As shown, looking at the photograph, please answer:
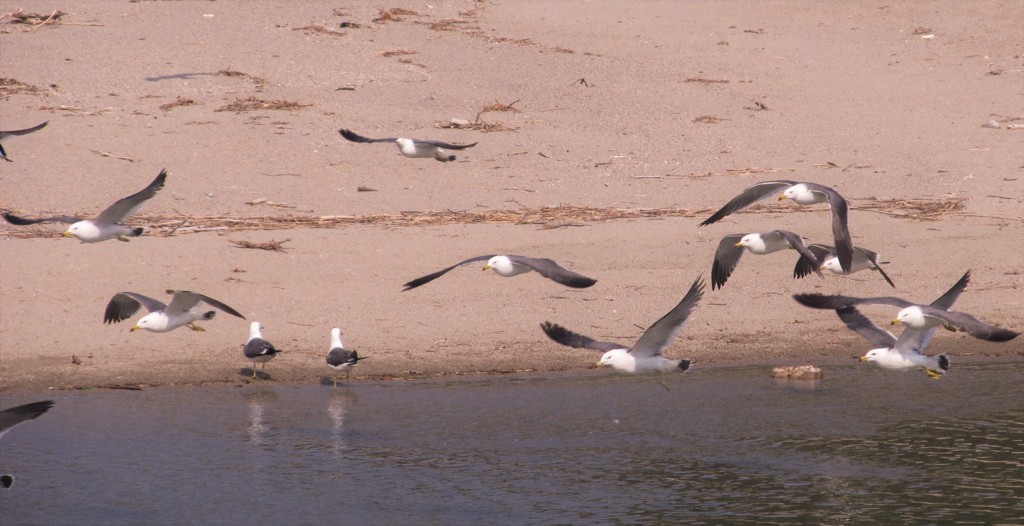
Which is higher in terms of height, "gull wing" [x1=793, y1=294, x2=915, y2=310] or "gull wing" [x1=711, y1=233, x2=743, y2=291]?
"gull wing" [x1=793, y1=294, x2=915, y2=310]

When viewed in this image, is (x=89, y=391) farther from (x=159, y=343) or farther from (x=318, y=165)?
(x=318, y=165)

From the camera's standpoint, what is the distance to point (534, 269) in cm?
948

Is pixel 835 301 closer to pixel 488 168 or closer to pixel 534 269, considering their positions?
pixel 534 269

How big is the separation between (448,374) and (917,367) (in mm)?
4015

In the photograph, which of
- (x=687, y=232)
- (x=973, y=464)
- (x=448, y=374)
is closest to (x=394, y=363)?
(x=448, y=374)

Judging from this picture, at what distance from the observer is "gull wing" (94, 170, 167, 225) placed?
10727 mm

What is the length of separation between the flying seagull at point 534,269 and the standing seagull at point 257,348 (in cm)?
188

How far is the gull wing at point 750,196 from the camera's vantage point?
416 inches

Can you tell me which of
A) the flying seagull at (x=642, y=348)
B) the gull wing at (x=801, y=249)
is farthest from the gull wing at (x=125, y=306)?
the gull wing at (x=801, y=249)

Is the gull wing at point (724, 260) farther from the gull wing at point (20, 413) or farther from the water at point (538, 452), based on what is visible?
the gull wing at point (20, 413)

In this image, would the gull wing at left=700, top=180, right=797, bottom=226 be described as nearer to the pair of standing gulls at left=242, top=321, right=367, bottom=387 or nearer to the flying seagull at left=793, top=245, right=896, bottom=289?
the flying seagull at left=793, top=245, right=896, bottom=289

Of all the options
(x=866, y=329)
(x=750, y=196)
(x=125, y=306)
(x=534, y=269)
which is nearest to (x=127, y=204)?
(x=125, y=306)

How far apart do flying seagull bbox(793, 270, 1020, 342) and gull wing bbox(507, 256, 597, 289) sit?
4.93 ft

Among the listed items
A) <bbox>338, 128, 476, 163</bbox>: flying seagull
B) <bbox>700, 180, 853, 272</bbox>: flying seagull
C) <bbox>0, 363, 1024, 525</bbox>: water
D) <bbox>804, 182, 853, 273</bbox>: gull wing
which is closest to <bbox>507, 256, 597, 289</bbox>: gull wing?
<bbox>700, 180, 853, 272</bbox>: flying seagull
